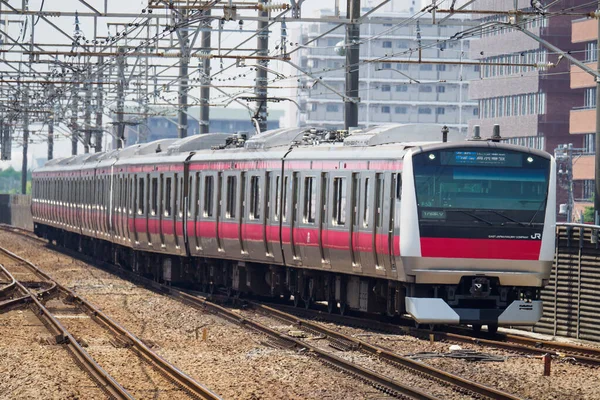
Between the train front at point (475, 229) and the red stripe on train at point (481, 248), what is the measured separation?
0.05 feet

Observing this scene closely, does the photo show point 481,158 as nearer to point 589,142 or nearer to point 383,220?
point 383,220

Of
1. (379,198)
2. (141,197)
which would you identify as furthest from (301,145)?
(141,197)

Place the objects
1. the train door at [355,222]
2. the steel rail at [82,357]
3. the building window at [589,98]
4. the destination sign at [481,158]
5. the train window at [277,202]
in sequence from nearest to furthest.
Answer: the steel rail at [82,357]
the destination sign at [481,158]
the train door at [355,222]
the train window at [277,202]
the building window at [589,98]

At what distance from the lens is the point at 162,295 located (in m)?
28.4

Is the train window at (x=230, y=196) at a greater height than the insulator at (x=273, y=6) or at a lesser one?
lesser

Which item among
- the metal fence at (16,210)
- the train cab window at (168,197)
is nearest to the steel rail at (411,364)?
the train cab window at (168,197)

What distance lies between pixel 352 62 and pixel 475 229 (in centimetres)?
942

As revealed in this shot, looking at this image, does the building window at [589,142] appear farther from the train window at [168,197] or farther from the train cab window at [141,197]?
the train window at [168,197]

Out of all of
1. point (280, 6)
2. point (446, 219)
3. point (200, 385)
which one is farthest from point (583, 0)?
point (200, 385)

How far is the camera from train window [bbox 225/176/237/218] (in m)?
26.0

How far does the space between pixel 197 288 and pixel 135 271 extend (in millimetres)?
4528

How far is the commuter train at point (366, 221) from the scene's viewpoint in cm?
1869

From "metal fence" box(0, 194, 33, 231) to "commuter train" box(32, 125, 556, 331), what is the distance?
1870 inches

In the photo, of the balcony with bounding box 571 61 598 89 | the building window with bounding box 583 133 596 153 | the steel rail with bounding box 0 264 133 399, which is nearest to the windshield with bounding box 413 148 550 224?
the steel rail with bounding box 0 264 133 399
